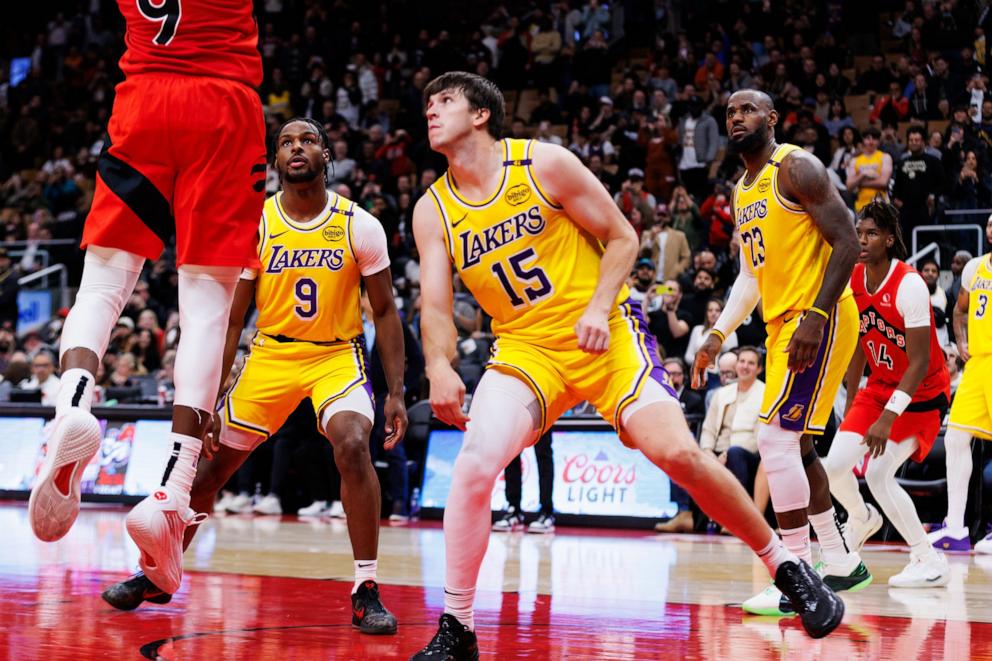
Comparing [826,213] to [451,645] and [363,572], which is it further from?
[451,645]

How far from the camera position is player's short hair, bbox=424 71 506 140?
4.57m

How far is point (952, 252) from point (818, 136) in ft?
7.93

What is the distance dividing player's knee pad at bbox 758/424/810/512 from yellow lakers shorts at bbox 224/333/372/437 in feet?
6.17

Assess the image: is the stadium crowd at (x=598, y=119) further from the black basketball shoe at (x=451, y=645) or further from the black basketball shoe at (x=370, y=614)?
the black basketball shoe at (x=451, y=645)

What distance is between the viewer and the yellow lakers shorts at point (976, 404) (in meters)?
8.20

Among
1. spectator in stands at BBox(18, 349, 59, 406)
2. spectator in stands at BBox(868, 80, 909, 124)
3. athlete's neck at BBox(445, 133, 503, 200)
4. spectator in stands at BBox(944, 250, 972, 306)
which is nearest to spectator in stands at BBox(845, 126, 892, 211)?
spectator in stands at BBox(944, 250, 972, 306)

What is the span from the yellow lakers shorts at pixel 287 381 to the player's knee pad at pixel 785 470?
6.17 ft

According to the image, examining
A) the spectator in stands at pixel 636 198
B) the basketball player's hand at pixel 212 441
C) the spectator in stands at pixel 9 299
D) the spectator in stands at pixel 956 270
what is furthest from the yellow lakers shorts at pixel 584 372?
the spectator in stands at pixel 9 299

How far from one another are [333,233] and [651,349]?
191cm

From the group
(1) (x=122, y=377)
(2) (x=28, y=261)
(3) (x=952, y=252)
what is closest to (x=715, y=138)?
(3) (x=952, y=252)

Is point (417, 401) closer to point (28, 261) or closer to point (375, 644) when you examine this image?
point (375, 644)

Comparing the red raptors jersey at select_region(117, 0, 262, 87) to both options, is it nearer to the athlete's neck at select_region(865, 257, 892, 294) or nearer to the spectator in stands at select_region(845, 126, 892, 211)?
the athlete's neck at select_region(865, 257, 892, 294)

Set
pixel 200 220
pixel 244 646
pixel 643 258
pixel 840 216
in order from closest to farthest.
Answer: pixel 200 220 < pixel 244 646 < pixel 840 216 < pixel 643 258

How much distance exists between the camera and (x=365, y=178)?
17406 millimetres
